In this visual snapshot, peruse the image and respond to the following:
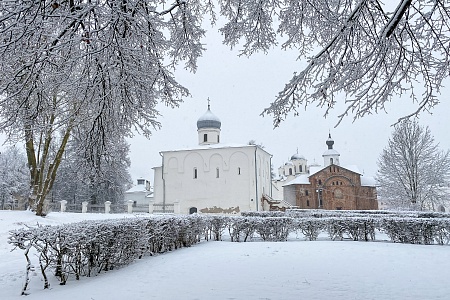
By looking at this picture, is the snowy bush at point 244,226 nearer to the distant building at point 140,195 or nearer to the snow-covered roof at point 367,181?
the snow-covered roof at point 367,181

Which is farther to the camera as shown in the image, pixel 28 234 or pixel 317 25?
pixel 317 25

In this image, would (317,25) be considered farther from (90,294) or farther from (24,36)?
(90,294)

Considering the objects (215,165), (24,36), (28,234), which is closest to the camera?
(24,36)

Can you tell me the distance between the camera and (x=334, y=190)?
143 feet

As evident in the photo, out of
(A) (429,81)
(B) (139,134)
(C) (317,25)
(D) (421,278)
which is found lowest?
(D) (421,278)

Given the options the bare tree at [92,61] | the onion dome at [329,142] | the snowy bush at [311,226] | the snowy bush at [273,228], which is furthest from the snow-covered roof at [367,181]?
the bare tree at [92,61]

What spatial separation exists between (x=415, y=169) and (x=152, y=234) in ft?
75.7

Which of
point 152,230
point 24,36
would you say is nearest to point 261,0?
point 24,36

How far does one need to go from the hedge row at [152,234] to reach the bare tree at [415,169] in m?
15.1

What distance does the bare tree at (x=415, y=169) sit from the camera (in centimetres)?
2472

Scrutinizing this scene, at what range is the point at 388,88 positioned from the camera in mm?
4754

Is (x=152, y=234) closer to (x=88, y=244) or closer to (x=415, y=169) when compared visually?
(x=88, y=244)

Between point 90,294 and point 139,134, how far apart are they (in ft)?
9.94

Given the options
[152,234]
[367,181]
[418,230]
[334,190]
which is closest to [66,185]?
[152,234]
